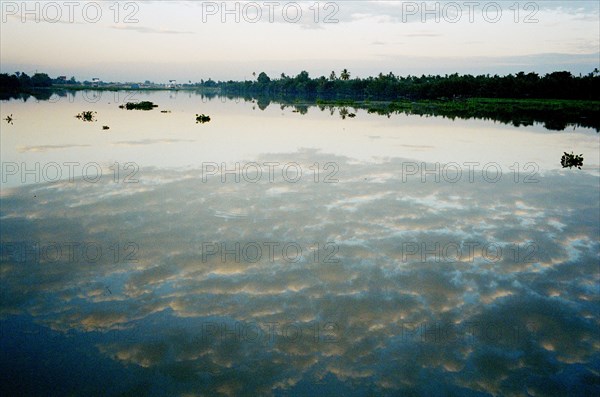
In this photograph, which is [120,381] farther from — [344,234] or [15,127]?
[15,127]

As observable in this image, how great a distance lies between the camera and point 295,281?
10.6 meters

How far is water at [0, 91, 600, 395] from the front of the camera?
7312mm

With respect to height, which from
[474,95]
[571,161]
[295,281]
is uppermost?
[474,95]

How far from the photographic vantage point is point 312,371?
24.0 ft

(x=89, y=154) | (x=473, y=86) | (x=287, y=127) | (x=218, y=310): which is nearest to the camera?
(x=218, y=310)

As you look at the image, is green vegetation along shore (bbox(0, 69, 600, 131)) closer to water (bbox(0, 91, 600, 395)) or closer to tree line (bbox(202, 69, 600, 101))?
tree line (bbox(202, 69, 600, 101))

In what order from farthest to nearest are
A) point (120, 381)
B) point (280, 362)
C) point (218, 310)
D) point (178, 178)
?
point (178, 178)
point (218, 310)
point (280, 362)
point (120, 381)

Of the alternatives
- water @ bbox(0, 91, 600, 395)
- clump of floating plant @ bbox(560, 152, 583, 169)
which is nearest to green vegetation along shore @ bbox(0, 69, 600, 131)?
clump of floating plant @ bbox(560, 152, 583, 169)

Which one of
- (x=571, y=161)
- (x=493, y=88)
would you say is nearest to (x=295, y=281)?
(x=571, y=161)

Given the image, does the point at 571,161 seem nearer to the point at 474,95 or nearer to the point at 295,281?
the point at 295,281

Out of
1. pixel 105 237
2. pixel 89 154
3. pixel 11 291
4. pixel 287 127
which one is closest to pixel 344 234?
pixel 105 237

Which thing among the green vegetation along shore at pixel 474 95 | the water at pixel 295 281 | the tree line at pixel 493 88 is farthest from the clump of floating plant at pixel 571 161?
the tree line at pixel 493 88

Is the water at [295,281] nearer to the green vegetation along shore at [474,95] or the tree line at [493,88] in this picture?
the green vegetation along shore at [474,95]

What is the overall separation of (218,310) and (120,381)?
8.59 ft
